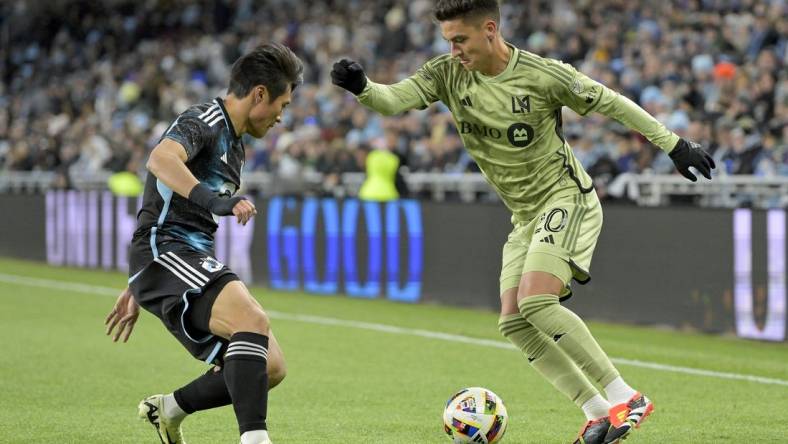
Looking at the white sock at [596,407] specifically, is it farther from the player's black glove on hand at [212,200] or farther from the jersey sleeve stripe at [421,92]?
the player's black glove on hand at [212,200]

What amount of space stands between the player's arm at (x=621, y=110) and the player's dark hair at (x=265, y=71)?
1.46 m

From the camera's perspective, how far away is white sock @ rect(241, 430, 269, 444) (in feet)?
17.8

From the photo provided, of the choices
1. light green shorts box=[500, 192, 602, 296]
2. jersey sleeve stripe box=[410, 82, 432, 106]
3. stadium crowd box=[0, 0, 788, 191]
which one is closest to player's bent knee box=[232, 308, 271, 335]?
light green shorts box=[500, 192, 602, 296]

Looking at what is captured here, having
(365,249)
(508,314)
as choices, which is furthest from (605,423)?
(365,249)

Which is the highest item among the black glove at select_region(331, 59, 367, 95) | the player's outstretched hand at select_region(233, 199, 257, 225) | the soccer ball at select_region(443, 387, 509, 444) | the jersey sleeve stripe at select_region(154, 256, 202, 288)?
the black glove at select_region(331, 59, 367, 95)

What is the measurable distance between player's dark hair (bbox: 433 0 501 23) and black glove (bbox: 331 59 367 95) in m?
0.49

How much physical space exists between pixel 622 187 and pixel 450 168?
3.53 meters

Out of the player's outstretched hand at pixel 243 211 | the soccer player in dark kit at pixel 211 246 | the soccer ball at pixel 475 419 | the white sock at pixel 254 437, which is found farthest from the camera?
the soccer ball at pixel 475 419

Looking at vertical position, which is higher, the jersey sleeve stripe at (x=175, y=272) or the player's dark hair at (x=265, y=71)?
the player's dark hair at (x=265, y=71)

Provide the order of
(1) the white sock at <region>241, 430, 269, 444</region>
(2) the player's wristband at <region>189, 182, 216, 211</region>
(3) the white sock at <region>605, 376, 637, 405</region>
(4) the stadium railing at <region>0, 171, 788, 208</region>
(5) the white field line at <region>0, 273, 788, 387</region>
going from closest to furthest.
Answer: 1. (2) the player's wristband at <region>189, 182, 216, 211</region>
2. (1) the white sock at <region>241, 430, 269, 444</region>
3. (3) the white sock at <region>605, 376, 637, 405</region>
4. (5) the white field line at <region>0, 273, 788, 387</region>
5. (4) the stadium railing at <region>0, 171, 788, 208</region>

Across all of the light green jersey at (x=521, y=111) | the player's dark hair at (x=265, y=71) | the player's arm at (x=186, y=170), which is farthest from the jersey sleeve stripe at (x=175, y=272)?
the light green jersey at (x=521, y=111)

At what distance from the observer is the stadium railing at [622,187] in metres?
13.5

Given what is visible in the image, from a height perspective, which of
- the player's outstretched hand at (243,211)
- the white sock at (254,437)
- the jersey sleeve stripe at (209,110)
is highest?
the jersey sleeve stripe at (209,110)

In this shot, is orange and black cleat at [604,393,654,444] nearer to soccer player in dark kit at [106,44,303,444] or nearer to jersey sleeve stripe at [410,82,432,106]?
soccer player in dark kit at [106,44,303,444]
